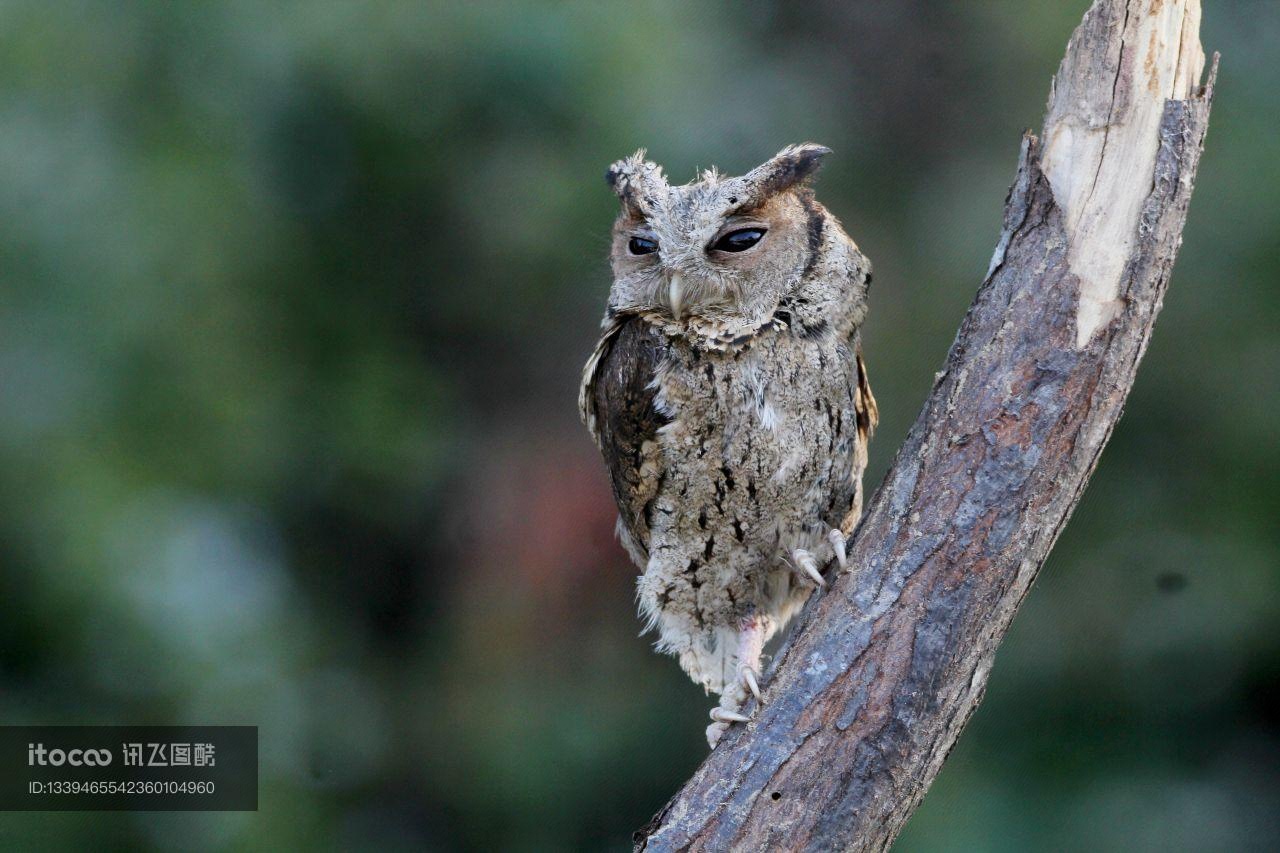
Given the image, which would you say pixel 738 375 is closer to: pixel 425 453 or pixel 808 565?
pixel 808 565

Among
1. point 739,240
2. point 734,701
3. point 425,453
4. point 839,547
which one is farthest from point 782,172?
point 425,453

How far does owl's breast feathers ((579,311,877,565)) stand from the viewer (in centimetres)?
236

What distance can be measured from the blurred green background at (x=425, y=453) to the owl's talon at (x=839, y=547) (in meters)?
1.57

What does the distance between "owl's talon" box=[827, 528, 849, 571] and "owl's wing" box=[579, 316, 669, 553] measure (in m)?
0.42

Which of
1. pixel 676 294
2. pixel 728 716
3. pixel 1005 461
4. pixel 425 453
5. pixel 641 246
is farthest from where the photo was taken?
pixel 425 453

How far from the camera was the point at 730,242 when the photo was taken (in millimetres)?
2383

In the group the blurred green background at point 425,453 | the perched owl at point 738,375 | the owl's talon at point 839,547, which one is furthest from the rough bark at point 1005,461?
the blurred green background at point 425,453

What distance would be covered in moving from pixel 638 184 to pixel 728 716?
105 centimetres

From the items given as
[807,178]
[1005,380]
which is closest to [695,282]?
[807,178]

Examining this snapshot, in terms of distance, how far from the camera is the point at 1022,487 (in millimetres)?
1963

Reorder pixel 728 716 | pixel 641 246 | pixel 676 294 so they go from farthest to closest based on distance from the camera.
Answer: pixel 641 246 < pixel 676 294 < pixel 728 716

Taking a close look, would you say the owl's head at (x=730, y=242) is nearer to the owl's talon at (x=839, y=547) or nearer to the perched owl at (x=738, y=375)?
the perched owl at (x=738, y=375)

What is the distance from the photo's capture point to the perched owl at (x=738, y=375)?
236 centimetres

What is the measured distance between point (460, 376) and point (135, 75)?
135cm
